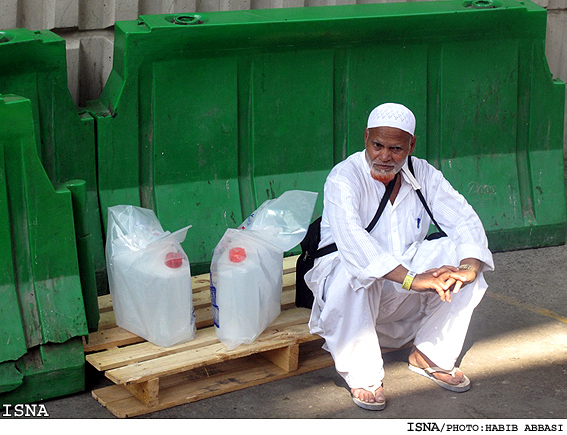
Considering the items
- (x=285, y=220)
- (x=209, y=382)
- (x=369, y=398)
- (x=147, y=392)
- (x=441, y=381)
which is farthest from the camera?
(x=285, y=220)

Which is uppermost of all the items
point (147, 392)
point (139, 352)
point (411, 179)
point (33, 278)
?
point (411, 179)

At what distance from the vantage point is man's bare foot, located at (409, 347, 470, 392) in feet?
13.9

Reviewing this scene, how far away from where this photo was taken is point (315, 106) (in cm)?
534

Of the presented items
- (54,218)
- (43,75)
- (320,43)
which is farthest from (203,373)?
(320,43)

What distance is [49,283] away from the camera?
12.9 ft

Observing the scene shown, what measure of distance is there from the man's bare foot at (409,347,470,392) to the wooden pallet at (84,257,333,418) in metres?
0.42

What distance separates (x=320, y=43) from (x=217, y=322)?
1.88m

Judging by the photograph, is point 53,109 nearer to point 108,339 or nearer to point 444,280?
point 108,339

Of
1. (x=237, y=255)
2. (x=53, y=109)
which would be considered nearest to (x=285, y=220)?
(x=237, y=255)

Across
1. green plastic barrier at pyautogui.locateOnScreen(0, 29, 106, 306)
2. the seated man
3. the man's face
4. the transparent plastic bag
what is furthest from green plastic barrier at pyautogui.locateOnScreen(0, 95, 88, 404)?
the man's face

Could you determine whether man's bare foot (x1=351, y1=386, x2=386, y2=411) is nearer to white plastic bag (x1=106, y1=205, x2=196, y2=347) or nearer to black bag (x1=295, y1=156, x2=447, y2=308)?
black bag (x1=295, y1=156, x2=447, y2=308)

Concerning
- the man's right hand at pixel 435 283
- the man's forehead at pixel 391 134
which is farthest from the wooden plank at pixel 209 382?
the man's forehead at pixel 391 134

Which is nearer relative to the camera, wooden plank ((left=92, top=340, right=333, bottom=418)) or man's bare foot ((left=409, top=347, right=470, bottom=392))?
wooden plank ((left=92, top=340, right=333, bottom=418))

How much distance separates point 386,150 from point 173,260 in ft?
3.48
